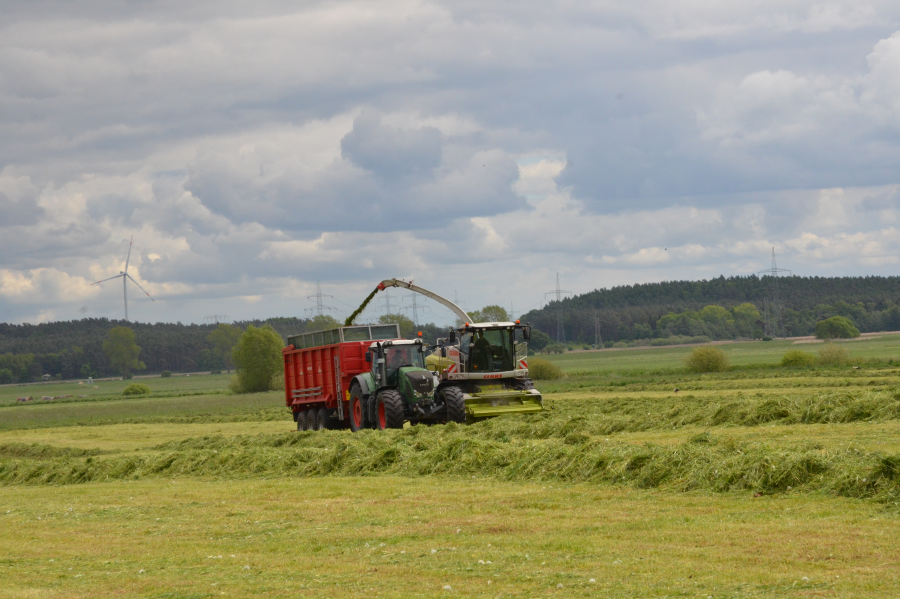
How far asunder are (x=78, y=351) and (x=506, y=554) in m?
184

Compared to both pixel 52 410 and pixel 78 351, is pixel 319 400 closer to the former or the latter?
pixel 52 410

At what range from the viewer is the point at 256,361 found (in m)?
78.2

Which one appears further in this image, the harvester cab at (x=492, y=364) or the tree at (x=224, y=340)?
the tree at (x=224, y=340)

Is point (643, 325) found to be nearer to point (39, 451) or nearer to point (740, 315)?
point (740, 315)

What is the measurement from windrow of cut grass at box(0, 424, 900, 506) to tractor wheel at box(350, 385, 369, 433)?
2254 mm

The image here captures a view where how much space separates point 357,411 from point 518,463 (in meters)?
11.1

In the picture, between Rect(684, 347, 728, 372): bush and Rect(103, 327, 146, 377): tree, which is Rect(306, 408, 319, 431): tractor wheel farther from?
Rect(103, 327, 146, 377): tree

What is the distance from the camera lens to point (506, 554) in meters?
9.09

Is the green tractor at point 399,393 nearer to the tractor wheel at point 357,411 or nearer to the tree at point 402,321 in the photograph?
the tractor wheel at point 357,411

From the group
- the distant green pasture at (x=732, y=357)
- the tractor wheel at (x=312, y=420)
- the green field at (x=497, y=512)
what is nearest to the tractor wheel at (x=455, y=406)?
the green field at (x=497, y=512)

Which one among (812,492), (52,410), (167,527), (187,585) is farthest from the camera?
(52,410)

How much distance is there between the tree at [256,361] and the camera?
78.1 metres

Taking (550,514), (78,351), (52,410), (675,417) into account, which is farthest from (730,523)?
(78,351)

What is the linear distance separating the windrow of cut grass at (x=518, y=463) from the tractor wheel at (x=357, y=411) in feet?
7.39
